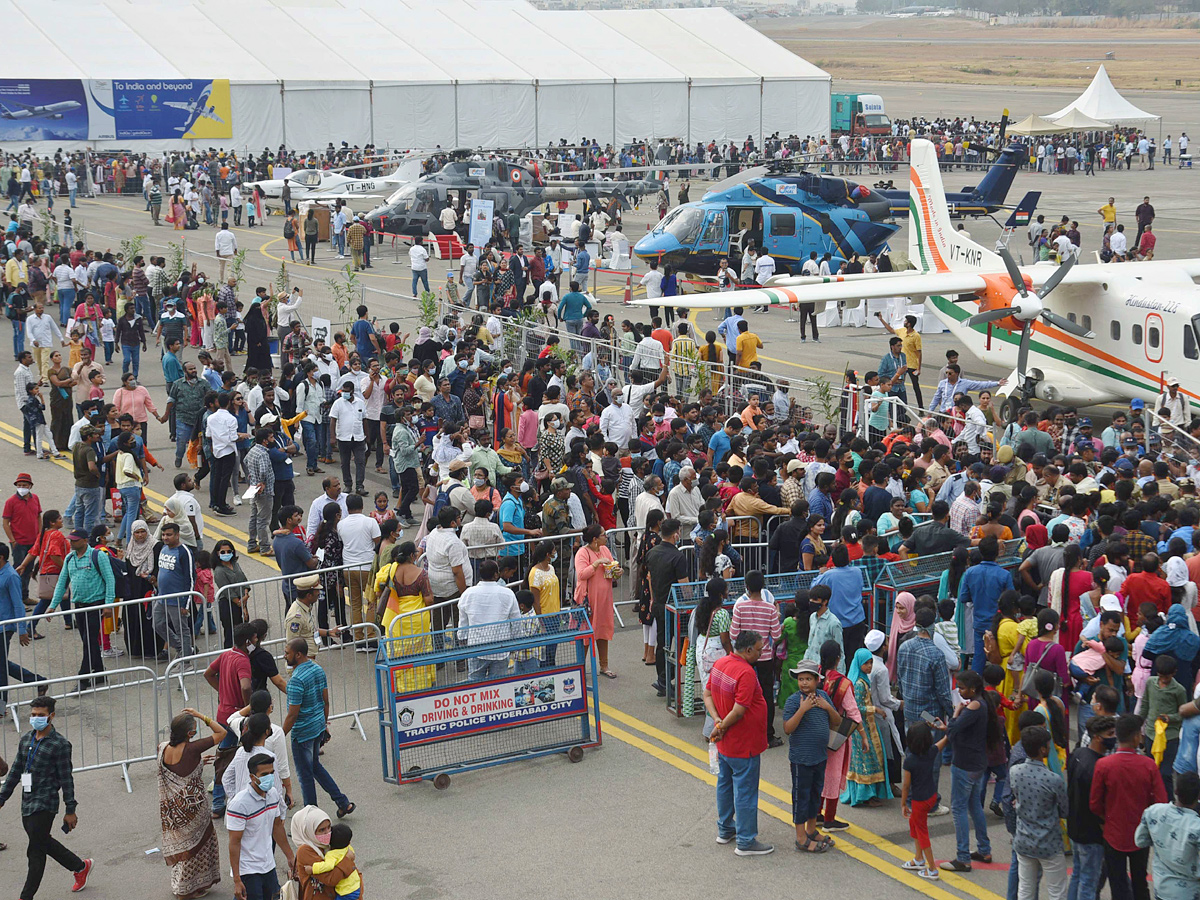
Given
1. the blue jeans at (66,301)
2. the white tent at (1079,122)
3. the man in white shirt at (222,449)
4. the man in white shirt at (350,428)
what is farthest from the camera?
the white tent at (1079,122)

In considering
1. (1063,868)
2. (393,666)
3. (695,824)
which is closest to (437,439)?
(393,666)

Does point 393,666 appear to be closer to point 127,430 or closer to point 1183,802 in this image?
point 1183,802

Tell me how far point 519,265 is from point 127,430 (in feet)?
45.3

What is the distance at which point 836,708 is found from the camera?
368 inches

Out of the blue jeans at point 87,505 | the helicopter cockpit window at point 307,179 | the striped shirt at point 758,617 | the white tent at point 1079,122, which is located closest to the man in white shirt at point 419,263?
the helicopter cockpit window at point 307,179

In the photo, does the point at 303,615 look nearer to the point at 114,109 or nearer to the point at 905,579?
the point at 905,579

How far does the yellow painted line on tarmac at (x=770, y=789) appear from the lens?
903 cm

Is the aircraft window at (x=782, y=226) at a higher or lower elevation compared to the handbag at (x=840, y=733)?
higher

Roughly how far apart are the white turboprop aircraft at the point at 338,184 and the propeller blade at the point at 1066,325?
88.1 feet

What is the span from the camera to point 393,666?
10.5 metres

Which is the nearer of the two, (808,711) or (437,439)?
(808,711)

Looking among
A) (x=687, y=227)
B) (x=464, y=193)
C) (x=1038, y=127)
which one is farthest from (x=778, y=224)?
(x=1038, y=127)

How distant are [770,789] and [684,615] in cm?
188

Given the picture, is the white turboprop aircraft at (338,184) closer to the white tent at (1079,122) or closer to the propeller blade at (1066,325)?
the propeller blade at (1066,325)
